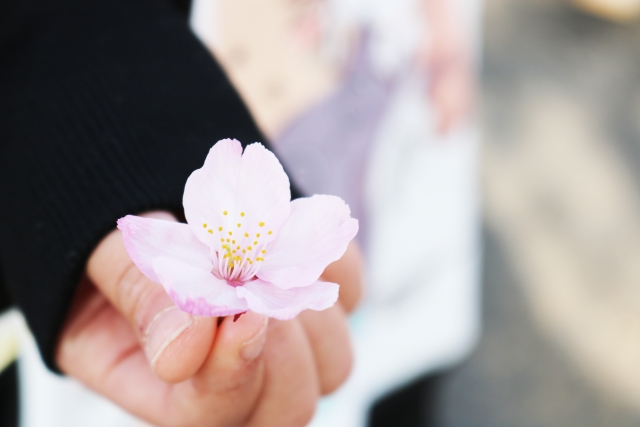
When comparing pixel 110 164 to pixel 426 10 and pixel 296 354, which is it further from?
pixel 426 10

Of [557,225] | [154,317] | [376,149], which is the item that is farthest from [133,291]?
[557,225]

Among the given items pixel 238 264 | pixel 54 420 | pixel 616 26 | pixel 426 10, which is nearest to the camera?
pixel 238 264

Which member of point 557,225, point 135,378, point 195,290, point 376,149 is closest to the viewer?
point 195,290

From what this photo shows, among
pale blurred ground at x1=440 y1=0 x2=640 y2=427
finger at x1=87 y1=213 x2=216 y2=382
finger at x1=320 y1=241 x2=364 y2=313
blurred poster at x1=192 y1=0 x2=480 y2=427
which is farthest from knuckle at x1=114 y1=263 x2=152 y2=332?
pale blurred ground at x1=440 y1=0 x2=640 y2=427

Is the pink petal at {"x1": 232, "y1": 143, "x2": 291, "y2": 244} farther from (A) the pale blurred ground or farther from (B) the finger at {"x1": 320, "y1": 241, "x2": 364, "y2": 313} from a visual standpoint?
(A) the pale blurred ground

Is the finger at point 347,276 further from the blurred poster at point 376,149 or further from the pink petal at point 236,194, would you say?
the blurred poster at point 376,149

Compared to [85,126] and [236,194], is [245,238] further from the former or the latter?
[85,126]

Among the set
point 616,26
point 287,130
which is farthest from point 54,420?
point 616,26
